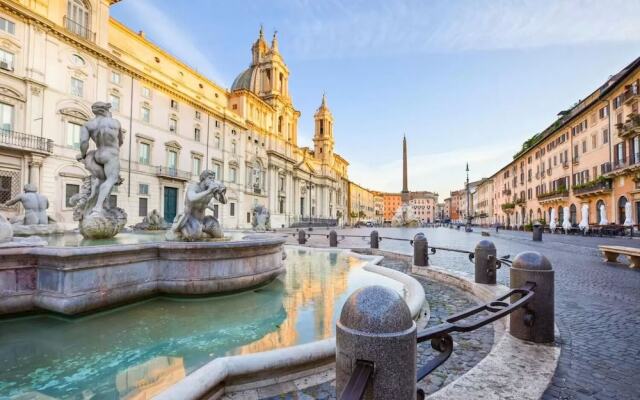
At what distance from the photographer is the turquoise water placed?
251 cm

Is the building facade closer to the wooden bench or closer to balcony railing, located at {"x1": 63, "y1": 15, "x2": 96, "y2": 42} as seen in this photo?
the wooden bench

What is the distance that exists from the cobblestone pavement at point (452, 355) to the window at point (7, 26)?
2585 cm

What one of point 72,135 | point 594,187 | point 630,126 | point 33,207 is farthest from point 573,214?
point 72,135

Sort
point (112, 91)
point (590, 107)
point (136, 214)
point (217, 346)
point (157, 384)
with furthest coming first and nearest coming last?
1. point (590, 107)
2. point (136, 214)
3. point (112, 91)
4. point (217, 346)
5. point (157, 384)

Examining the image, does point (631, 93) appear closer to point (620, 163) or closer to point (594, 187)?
point (620, 163)

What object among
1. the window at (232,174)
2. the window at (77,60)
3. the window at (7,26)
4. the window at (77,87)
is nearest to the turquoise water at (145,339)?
the window at (7,26)

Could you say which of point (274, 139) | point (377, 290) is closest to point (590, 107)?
point (274, 139)

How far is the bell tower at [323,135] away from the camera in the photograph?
75250 millimetres

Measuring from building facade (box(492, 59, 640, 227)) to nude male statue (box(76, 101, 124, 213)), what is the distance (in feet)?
98.2

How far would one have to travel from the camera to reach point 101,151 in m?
6.90

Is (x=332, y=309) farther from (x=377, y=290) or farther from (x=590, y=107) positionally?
(x=590, y=107)

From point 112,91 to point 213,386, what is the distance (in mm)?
29281

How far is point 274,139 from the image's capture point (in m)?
49.5

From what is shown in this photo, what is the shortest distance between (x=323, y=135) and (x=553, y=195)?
48.1 meters
